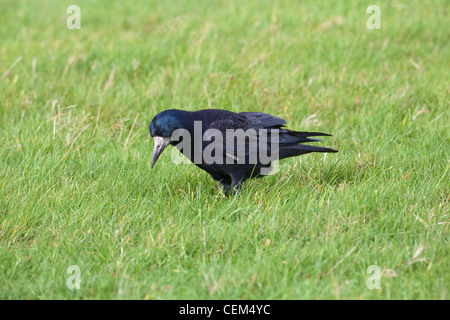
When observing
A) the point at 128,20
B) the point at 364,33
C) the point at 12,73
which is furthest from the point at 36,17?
the point at 364,33

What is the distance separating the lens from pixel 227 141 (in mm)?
4020

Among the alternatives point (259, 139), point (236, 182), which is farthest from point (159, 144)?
point (259, 139)

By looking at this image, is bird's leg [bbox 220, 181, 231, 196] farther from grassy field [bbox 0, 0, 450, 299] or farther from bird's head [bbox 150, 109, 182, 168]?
bird's head [bbox 150, 109, 182, 168]

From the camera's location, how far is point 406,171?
413 centimetres

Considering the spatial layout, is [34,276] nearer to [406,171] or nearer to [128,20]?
[406,171]

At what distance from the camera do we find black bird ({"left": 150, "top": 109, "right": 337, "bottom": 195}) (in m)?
3.91

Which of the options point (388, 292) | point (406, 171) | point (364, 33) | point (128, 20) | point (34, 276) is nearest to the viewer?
point (388, 292)

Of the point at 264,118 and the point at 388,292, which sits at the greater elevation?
the point at 264,118

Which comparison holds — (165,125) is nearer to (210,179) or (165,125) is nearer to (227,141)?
(227,141)

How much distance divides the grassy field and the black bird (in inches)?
6.7

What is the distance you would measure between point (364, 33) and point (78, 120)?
373 cm

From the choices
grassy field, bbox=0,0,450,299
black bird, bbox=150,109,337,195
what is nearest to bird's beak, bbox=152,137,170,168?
black bird, bbox=150,109,337,195

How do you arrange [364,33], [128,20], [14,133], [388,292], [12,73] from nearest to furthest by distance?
[388,292]
[14,133]
[12,73]
[364,33]
[128,20]

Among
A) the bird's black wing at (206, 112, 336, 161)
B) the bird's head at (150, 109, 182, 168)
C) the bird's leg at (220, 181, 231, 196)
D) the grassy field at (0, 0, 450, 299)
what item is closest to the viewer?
the grassy field at (0, 0, 450, 299)
